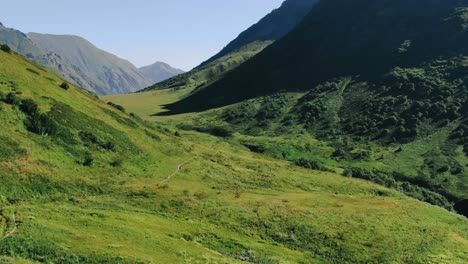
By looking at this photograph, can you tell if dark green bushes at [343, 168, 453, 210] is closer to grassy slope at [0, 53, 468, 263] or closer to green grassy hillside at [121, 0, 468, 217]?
green grassy hillside at [121, 0, 468, 217]

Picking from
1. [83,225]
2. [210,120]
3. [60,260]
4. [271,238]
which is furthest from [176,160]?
[210,120]

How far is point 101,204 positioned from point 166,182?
15552 millimetres

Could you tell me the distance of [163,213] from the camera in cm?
5228

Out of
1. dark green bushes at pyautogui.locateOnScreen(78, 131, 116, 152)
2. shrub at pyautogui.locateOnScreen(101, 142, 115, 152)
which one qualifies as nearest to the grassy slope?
shrub at pyautogui.locateOnScreen(101, 142, 115, 152)

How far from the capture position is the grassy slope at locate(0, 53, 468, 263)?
130 ft

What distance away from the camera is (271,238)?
51219 millimetres

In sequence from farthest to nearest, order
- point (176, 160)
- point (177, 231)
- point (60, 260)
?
point (176, 160) < point (177, 231) < point (60, 260)

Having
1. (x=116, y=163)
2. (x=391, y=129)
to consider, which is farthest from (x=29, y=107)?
(x=391, y=129)

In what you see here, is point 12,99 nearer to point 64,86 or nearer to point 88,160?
point 88,160

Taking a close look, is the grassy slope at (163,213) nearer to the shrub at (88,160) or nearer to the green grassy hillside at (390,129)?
the shrub at (88,160)

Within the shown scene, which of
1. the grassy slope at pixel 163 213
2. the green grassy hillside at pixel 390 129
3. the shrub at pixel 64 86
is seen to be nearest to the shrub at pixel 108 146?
the grassy slope at pixel 163 213

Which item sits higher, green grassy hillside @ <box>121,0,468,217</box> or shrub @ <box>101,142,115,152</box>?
shrub @ <box>101,142,115,152</box>

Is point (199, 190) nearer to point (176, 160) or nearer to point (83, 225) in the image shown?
point (176, 160)

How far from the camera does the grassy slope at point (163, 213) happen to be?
3962 cm
